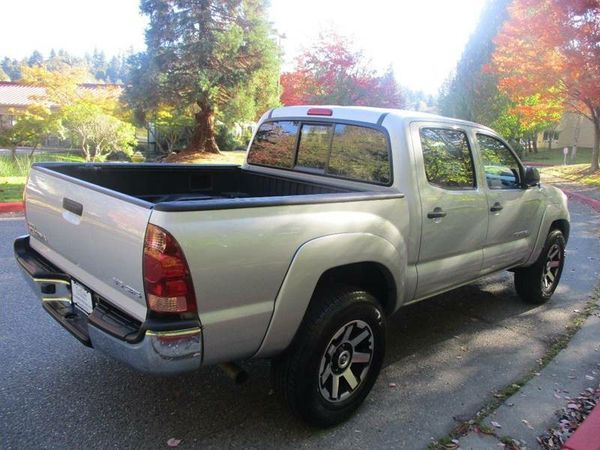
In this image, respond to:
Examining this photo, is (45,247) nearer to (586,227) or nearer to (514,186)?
(514,186)

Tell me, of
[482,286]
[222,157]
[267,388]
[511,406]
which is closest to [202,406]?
[267,388]

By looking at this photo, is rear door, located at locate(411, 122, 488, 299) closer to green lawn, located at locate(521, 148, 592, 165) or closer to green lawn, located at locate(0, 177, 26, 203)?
green lawn, located at locate(0, 177, 26, 203)

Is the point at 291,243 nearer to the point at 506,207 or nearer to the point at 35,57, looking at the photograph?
the point at 506,207

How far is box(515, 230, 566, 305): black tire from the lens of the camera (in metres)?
5.04

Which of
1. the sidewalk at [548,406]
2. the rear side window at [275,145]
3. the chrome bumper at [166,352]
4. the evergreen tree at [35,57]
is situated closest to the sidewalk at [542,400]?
the sidewalk at [548,406]

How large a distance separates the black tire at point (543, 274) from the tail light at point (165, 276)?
3983 millimetres

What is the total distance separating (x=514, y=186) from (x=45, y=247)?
3897 millimetres

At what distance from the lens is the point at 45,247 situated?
3209mm

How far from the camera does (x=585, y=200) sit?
13.5 m

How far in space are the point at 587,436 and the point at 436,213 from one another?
Result: 159 centimetres

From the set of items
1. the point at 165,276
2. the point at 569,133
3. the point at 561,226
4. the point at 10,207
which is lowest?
the point at 10,207

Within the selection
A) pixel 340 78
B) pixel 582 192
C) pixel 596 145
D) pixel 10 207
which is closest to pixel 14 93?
pixel 340 78

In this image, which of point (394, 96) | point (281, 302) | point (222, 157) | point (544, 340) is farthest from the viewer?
point (394, 96)

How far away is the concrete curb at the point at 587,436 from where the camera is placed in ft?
8.83
